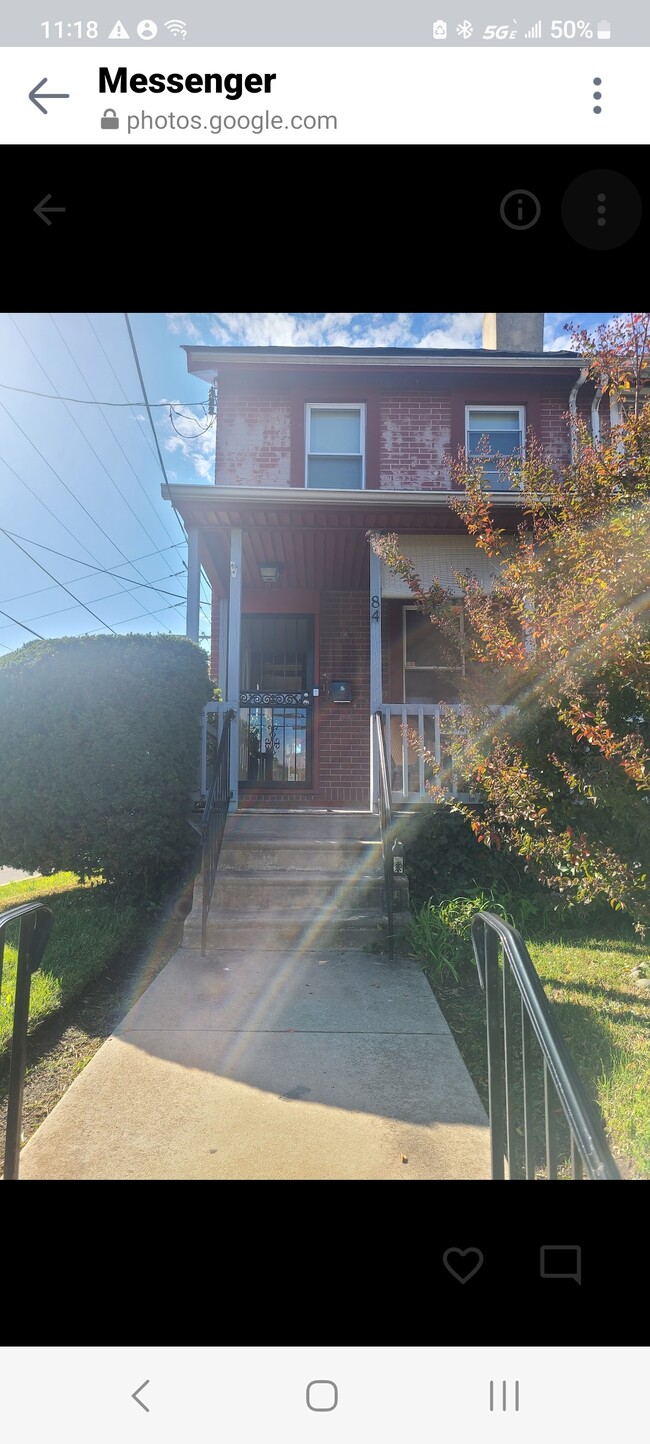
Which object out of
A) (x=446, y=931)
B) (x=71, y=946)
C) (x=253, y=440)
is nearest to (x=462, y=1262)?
(x=446, y=931)

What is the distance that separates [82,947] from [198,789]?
2.11 meters

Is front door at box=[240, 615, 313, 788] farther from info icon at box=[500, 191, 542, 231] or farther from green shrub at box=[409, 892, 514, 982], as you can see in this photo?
info icon at box=[500, 191, 542, 231]

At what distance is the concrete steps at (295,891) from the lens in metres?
4.89

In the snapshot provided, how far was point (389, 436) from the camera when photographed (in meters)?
9.24

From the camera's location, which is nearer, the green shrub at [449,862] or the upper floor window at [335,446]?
the green shrub at [449,862]

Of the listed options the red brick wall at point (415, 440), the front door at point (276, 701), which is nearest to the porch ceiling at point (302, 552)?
the front door at point (276, 701)

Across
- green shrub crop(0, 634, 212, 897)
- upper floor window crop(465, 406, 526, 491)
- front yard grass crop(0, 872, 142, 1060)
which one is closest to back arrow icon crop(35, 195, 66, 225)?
front yard grass crop(0, 872, 142, 1060)

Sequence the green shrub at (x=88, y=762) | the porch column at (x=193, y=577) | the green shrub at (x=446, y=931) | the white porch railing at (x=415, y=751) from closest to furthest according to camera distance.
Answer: the green shrub at (x=446, y=931) < the green shrub at (x=88, y=762) < the white porch railing at (x=415, y=751) < the porch column at (x=193, y=577)

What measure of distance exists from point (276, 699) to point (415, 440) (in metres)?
4.07

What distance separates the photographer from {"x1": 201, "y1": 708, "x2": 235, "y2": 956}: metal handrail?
15.7 ft

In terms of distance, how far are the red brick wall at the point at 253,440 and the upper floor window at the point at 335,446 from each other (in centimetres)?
34

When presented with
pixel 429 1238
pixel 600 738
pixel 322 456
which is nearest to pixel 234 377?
pixel 322 456

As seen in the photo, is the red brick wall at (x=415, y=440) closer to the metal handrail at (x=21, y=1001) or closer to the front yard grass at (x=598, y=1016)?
the front yard grass at (x=598, y=1016)

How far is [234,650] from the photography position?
7.09 metres
